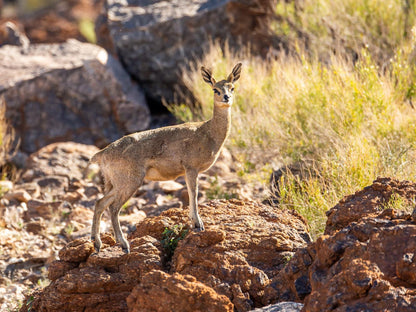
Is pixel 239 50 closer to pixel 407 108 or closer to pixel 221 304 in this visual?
pixel 407 108

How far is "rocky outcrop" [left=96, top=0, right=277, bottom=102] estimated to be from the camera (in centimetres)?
1441

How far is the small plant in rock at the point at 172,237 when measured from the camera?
21.3 ft

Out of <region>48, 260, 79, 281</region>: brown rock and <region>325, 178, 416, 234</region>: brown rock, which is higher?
<region>325, 178, 416, 234</region>: brown rock

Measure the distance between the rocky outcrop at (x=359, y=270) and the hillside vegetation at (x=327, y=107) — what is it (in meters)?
0.99

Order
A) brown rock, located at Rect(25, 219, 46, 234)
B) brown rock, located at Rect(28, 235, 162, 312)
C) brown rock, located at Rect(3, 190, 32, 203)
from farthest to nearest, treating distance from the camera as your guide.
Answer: brown rock, located at Rect(3, 190, 32, 203), brown rock, located at Rect(25, 219, 46, 234), brown rock, located at Rect(28, 235, 162, 312)

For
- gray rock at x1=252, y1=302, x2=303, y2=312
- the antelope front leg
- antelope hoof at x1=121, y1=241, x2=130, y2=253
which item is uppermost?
the antelope front leg

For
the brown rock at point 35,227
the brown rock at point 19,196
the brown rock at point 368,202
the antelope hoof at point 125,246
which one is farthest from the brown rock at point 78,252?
the brown rock at point 19,196

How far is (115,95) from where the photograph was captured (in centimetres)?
1409

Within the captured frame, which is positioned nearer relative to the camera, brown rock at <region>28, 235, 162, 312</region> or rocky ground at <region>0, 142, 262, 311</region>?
brown rock at <region>28, 235, 162, 312</region>

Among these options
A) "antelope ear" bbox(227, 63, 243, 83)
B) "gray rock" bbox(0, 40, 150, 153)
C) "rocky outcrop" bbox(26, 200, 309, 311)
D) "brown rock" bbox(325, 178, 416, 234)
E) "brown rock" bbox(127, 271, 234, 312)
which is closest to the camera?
"brown rock" bbox(127, 271, 234, 312)

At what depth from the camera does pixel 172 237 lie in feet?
21.6

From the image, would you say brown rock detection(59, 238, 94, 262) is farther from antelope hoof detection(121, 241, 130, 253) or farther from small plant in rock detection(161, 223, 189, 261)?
small plant in rock detection(161, 223, 189, 261)

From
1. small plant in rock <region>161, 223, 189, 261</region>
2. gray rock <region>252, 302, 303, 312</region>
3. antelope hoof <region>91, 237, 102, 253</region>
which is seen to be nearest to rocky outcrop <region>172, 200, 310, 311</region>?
small plant in rock <region>161, 223, 189, 261</region>

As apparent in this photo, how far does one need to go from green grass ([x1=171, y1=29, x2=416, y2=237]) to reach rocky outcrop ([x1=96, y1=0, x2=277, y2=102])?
6.97 ft
